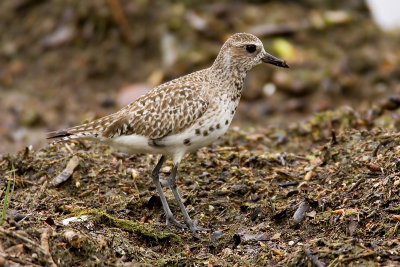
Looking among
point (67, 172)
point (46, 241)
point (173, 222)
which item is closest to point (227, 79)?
point (173, 222)

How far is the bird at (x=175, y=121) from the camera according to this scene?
759 cm

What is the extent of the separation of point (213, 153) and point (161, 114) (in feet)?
5.44

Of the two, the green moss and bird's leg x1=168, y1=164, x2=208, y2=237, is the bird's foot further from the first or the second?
the green moss

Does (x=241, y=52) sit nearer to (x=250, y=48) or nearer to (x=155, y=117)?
(x=250, y=48)

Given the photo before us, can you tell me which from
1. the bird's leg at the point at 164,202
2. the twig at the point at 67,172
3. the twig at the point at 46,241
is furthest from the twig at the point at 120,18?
the twig at the point at 46,241

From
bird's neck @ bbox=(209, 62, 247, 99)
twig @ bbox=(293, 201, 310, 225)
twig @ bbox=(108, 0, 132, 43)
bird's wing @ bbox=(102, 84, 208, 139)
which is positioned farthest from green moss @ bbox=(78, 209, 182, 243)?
twig @ bbox=(108, 0, 132, 43)

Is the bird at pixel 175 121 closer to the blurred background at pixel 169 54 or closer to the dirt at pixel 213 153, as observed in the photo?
the dirt at pixel 213 153

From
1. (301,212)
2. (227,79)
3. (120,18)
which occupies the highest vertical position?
(120,18)

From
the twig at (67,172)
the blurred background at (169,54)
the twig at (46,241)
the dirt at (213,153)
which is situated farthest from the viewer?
the blurred background at (169,54)

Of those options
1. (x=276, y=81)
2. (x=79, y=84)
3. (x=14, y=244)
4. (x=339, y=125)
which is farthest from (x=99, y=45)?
(x=14, y=244)

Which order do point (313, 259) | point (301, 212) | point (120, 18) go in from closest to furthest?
point (313, 259) < point (301, 212) < point (120, 18)

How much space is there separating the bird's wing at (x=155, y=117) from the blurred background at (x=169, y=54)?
5586 mm

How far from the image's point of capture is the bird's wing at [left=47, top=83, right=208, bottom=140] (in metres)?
7.65

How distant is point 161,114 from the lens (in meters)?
7.73
